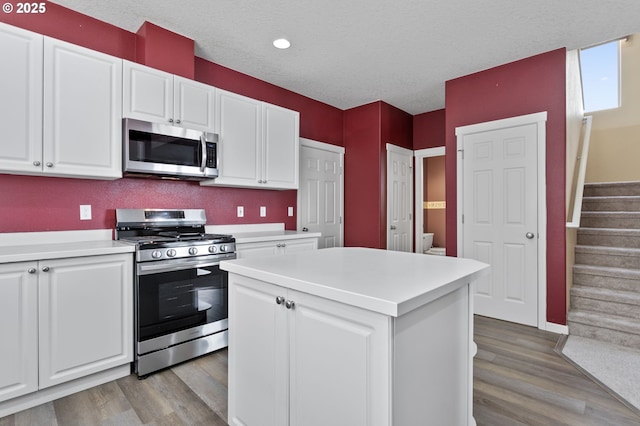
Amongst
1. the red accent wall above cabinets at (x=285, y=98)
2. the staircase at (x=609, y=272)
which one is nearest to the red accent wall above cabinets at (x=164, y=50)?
the red accent wall above cabinets at (x=285, y=98)

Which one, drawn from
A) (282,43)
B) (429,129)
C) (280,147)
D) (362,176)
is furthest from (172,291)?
(429,129)

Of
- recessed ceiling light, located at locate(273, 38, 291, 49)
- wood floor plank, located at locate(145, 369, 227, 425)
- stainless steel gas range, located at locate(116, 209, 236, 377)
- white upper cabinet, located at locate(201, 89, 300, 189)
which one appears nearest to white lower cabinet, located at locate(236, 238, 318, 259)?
stainless steel gas range, located at locate(116, 209, 236, 377)

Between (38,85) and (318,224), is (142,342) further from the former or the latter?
(318,224)

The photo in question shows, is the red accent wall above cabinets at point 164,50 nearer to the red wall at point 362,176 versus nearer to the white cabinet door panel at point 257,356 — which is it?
the white cabinet door panel at point 257,356

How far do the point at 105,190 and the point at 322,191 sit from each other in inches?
107

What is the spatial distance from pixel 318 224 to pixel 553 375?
3.05m

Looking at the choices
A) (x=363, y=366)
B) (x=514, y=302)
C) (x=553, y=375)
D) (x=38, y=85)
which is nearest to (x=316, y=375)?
(x=363, y=366)

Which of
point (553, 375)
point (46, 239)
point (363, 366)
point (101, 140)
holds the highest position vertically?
point (101, 140)

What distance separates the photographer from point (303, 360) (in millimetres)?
1264

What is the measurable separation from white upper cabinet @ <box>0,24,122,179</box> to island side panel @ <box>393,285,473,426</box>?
238 cm

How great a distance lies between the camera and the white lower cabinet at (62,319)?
6.06 feet

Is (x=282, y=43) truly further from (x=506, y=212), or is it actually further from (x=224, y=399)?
(x=224, y=399)

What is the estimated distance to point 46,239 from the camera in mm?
2383

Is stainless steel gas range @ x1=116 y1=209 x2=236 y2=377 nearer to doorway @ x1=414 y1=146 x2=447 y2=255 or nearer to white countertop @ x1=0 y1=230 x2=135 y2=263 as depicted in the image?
white countertop @ x1=0 y1=230 x2=135 y2=263
